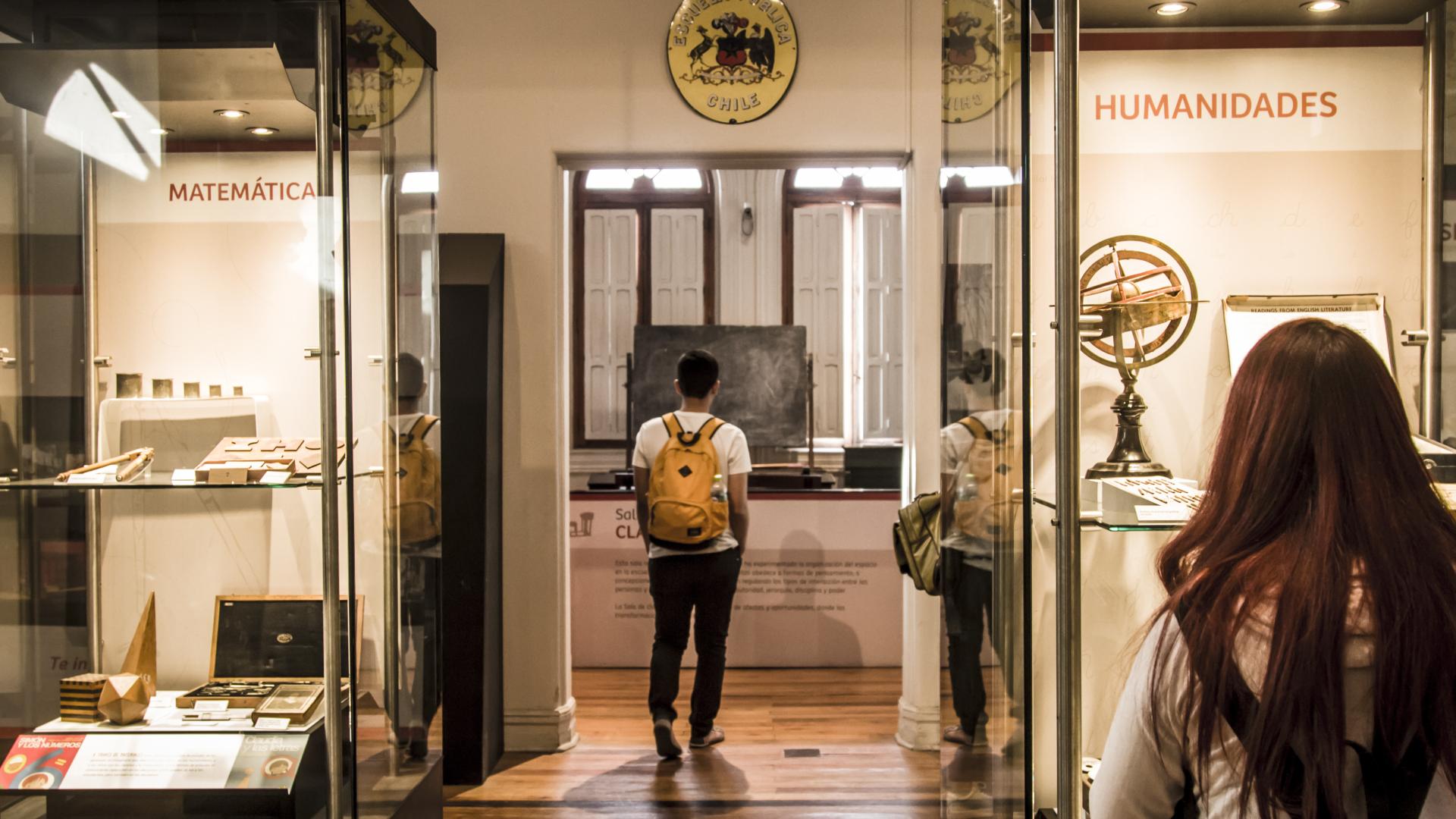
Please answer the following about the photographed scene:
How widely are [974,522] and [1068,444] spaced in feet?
2.09

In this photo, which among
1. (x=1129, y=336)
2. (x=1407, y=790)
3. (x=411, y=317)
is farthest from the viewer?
(x=411, y=317)

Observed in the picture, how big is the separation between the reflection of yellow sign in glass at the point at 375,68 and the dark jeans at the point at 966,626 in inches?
59.9

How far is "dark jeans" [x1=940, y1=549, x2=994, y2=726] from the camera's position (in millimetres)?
2066

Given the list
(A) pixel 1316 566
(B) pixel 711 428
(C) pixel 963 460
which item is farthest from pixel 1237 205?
(B) pixel 711 428

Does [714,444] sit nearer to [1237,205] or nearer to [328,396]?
[328,396]

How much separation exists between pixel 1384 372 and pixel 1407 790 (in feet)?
1.39

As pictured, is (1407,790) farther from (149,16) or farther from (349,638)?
(149,16)

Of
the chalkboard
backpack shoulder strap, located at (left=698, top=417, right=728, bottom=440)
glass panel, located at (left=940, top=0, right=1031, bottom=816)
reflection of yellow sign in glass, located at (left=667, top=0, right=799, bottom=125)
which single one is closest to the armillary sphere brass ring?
glass panel, located at (left=940, top=0, right=1031, bottom=816)

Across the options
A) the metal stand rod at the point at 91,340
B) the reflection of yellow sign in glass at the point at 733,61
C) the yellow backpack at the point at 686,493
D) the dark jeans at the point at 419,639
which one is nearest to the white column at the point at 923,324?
the reflection of yellow sign in glass at the point at 733,61

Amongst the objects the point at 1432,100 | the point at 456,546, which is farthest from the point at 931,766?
the point at 1432,100

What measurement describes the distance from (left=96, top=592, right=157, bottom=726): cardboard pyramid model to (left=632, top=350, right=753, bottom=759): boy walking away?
2064 mm

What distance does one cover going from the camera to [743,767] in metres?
3.98

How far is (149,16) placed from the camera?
1977mm

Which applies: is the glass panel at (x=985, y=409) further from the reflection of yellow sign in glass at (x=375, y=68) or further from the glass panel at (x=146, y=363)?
the glass panel at (x=146, y=363)
